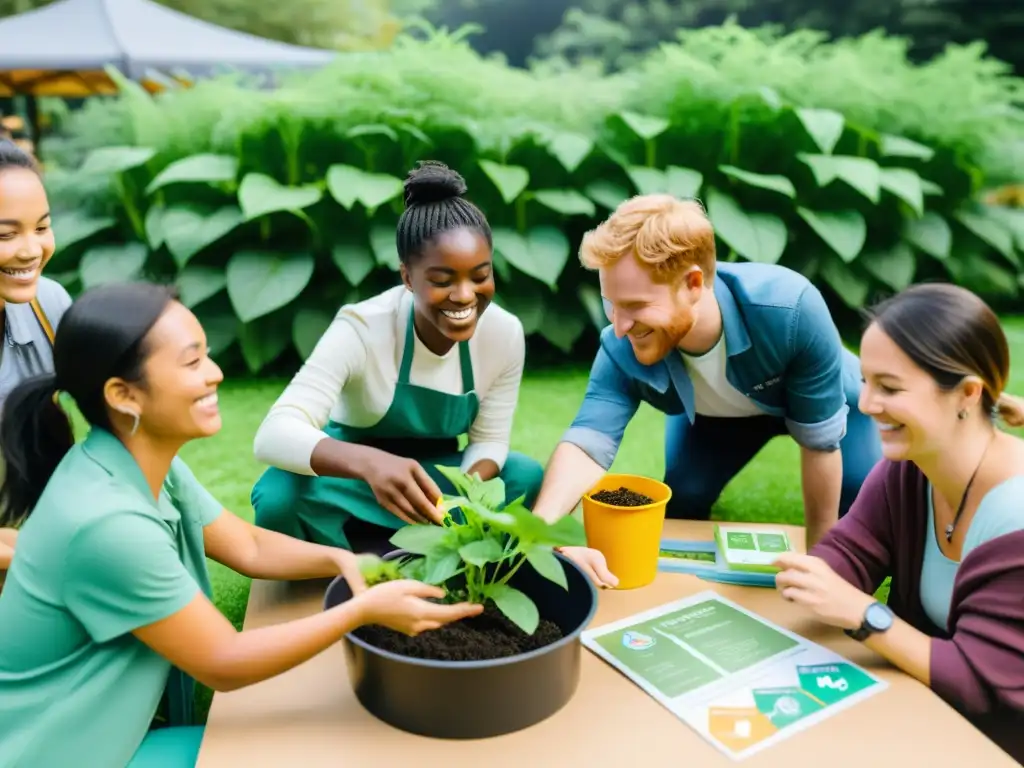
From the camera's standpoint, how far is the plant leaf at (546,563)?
3.94 feet

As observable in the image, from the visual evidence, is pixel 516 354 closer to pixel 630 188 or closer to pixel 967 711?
pixel 967 711

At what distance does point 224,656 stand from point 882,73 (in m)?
5.39

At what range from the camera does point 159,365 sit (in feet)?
4.15

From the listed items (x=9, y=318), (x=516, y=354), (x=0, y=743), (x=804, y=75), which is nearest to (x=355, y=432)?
(x=516, y=354)

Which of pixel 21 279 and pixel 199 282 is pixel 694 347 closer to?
pixel 21 279

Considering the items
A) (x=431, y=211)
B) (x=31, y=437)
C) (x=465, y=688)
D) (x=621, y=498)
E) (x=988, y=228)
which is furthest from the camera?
(x=988, y=228)

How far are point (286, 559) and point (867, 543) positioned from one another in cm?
104

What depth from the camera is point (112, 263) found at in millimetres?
4227

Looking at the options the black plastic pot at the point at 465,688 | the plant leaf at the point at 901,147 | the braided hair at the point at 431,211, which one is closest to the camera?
the black plastic pot at the point at 465,688

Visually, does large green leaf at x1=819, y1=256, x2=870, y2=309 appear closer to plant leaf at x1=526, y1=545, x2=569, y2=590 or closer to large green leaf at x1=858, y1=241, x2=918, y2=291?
large green leaf at x1=858, y1=241, x2=918, y2=291

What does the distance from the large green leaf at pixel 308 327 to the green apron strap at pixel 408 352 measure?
2.27m

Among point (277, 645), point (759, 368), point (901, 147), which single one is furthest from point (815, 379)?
point (901, 147)

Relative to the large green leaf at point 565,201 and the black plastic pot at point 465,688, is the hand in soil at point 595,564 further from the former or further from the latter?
the large green leaf at point 565,201

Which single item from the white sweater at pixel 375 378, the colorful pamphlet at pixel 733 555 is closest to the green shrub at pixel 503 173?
the white sweater at pixel 375 378
